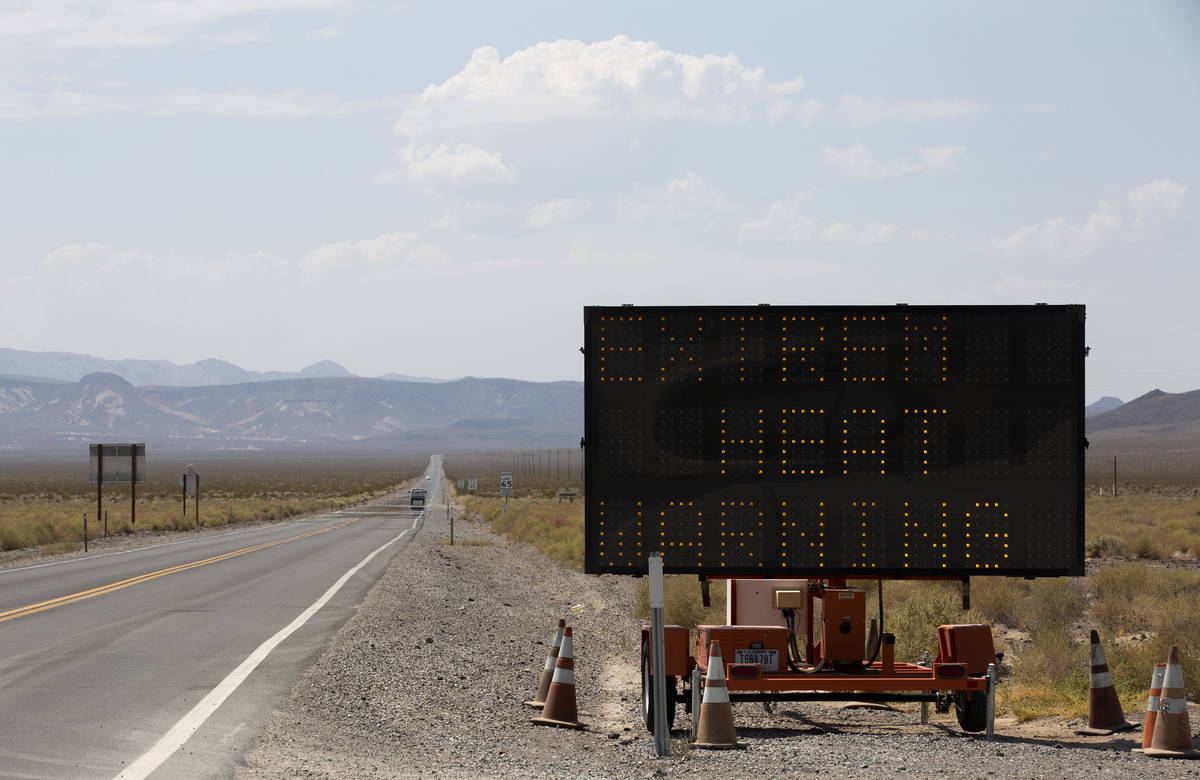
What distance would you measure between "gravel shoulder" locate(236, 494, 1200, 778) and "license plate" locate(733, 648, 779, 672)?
0.61m

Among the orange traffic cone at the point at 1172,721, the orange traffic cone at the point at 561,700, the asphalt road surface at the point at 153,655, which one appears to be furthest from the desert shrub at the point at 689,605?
the orange traffic cone at the point at 1172,721

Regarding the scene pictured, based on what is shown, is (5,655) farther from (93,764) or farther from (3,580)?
(3,580)

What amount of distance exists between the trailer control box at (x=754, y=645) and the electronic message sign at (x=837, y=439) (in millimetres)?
595

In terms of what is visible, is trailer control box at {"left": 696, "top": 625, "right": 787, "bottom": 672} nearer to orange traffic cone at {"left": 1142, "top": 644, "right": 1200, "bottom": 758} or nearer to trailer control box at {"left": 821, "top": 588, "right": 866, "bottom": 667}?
trailer control box at {"left": 821, "top": 588, "right": 866, "bottom": 667}

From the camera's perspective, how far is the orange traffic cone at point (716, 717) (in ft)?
31.1

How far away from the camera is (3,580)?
84.9 feet

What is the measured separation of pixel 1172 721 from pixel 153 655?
10857 mm

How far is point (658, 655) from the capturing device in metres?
9.21

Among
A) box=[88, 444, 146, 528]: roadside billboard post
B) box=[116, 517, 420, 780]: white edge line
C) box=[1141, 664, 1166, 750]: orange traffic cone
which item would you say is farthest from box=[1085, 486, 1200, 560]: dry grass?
box=[88, 444, 146, 528]: roadside billboard post

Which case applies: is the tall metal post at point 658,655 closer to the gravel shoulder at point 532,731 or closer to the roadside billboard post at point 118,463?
the gravel shoulder at point 532,731

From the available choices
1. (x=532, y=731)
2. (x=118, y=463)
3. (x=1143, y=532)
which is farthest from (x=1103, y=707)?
(x=118, y=463)

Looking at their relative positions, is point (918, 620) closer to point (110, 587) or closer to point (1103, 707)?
point (1103, 707)

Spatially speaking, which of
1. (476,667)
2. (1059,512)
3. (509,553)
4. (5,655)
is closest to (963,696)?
(1059,512)

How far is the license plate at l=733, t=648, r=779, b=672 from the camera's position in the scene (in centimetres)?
986
